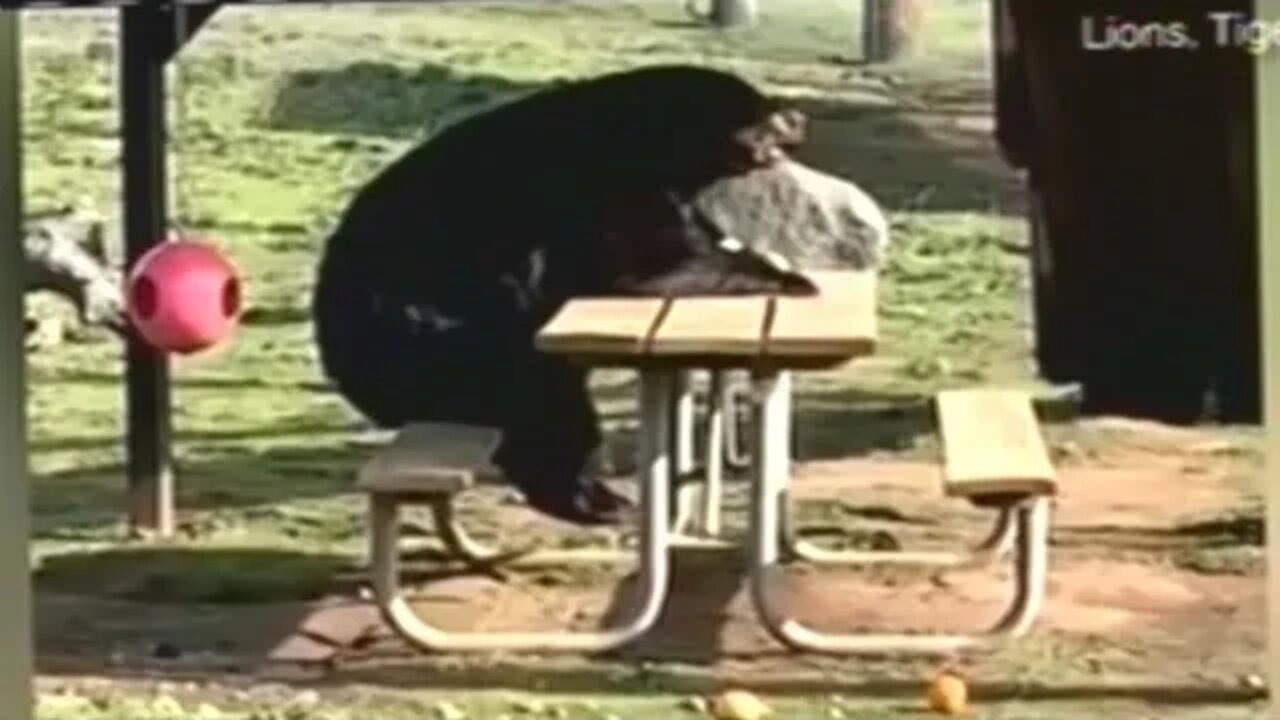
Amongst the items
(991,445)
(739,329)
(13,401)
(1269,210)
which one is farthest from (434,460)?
(1269,210)

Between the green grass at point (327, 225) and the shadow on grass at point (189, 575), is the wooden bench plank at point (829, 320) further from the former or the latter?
the shadow on grass at point (189, 575)

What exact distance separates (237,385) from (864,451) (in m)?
0.61

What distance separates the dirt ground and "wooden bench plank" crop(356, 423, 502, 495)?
0.04 metres

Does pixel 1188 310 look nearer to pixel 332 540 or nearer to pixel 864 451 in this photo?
pixel 864 451

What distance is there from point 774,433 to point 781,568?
5.1 inches

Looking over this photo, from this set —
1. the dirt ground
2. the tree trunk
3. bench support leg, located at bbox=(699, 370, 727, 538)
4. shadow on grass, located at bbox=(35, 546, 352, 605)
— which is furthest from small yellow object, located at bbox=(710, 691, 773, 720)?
the tree trunk

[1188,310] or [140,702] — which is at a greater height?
[1188,310]

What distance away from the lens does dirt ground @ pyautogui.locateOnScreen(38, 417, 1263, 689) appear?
2752mm

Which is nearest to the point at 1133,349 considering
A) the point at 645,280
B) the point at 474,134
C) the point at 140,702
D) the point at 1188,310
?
the point at 1188,310

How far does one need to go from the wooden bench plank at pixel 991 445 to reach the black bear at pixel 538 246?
7.2 inches

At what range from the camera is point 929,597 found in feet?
9.12

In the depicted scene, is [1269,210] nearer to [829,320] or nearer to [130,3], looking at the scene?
[829,320]

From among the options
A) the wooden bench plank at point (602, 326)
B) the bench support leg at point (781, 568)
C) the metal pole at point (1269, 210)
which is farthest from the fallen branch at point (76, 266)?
the metal pole at point (1269, 210)

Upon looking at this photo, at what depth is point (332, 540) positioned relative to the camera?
285 cm
